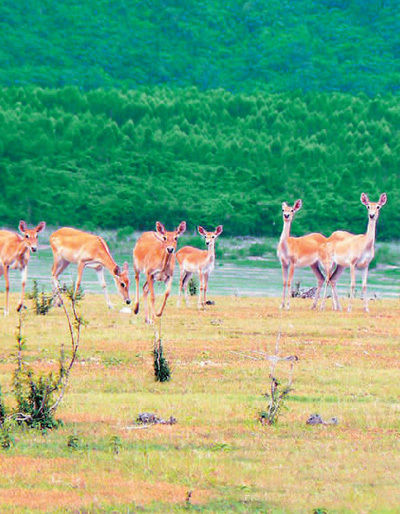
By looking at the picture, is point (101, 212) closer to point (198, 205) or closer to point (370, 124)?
point (198, 205)

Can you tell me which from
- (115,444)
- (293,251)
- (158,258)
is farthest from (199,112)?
(115,444)

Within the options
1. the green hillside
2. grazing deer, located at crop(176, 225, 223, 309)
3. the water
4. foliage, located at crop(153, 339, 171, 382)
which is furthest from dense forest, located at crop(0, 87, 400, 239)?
foliage, located at crop(153, 339, 171, 382)

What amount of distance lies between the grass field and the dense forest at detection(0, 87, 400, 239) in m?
55.2

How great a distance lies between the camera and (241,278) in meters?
50.4

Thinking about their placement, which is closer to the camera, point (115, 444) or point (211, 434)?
point (115, 444)

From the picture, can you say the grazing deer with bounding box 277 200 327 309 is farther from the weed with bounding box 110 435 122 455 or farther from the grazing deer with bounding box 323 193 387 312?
the weed with bounding box 110 435 122 455

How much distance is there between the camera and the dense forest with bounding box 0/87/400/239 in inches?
2916

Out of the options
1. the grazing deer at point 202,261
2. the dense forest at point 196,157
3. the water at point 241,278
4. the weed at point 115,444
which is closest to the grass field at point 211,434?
the weed at point 115,444

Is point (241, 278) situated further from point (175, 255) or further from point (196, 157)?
point (196, 157)

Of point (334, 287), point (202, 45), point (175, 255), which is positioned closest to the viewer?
point (175, 255)

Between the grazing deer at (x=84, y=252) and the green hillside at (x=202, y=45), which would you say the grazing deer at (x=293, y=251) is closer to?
the grazing deer at (x=84, y=252)

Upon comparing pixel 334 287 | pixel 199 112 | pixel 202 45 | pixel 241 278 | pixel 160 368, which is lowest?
pixel 241 278

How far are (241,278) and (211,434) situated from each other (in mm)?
39856

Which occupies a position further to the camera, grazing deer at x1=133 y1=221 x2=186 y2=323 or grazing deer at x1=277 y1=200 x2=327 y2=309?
grazing deer at x1=277 y1=200 x2=327 y2=309
